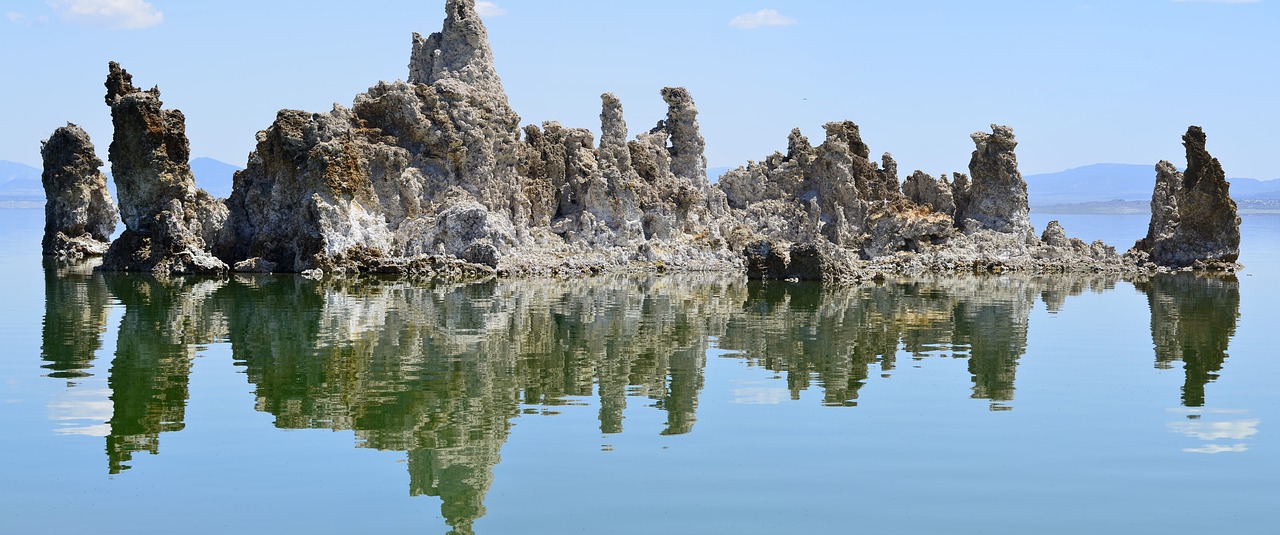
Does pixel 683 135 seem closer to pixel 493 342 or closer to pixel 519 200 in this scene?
pixel 519 200

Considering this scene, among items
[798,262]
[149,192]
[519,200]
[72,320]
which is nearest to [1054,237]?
[798,262]

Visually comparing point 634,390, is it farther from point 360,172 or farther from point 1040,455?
point 360,172

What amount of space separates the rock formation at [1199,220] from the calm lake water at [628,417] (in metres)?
17.3

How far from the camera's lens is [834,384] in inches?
989

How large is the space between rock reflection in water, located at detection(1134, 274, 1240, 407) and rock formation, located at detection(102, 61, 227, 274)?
2815 centimetres

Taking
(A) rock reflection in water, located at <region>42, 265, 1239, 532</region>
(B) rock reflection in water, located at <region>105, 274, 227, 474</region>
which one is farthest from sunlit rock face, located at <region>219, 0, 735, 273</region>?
(B) rock reflection in water, located at <region>105, 274, 227, 474</region>

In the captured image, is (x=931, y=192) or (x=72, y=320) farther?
(x=931, y=192)

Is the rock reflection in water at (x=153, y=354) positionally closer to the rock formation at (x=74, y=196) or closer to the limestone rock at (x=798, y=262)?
the rock formation at (x=74, y=196)

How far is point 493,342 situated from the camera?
30.4m

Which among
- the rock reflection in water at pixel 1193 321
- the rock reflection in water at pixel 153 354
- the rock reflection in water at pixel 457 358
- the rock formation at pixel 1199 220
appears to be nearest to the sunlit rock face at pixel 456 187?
the rock reflection in water at pixel 457 358

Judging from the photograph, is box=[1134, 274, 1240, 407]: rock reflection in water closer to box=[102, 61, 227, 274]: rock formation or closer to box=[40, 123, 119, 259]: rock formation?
box=[102, 61, 227, 274]: rock formation

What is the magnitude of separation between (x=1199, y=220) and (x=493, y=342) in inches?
1365

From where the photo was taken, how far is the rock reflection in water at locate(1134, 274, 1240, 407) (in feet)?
A: 90.5

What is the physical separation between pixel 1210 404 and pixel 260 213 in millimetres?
33927
